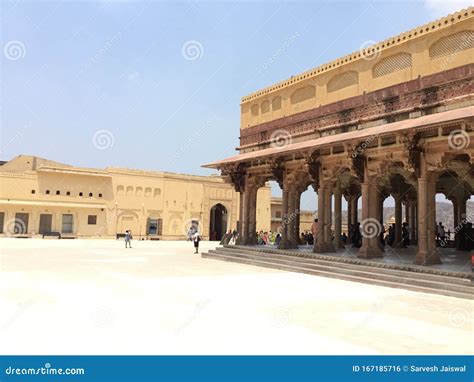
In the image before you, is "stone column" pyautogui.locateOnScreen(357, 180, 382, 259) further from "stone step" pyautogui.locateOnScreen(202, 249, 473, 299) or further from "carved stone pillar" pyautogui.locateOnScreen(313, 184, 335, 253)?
"carved stone pillar" pyautogui.locateOnScreen(313, 184, 335, 253)

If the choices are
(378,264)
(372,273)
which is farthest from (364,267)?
(372,273)

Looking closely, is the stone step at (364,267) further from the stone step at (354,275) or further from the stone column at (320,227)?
the stone column at (320,227)

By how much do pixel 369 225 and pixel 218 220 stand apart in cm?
3166

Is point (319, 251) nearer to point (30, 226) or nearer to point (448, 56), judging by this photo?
point (448, 56)

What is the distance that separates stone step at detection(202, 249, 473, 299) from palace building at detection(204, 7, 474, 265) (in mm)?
1270

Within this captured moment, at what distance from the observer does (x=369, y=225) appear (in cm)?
1202

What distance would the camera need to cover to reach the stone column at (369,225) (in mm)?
12086

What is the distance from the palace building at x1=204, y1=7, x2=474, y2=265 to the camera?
1085 cm

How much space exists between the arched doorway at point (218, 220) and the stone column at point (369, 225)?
30097mm

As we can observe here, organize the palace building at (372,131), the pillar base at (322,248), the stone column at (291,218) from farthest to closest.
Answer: the stone column at (291,218), the pillar base at (322,248), the palace building at (372,131)

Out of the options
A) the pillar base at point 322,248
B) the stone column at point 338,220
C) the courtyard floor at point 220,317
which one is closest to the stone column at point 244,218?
the stone column at point 338,220

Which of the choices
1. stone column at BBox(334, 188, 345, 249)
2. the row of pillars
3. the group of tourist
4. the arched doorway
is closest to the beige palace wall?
the row of pillars

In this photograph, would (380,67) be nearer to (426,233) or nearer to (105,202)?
(426,233)
